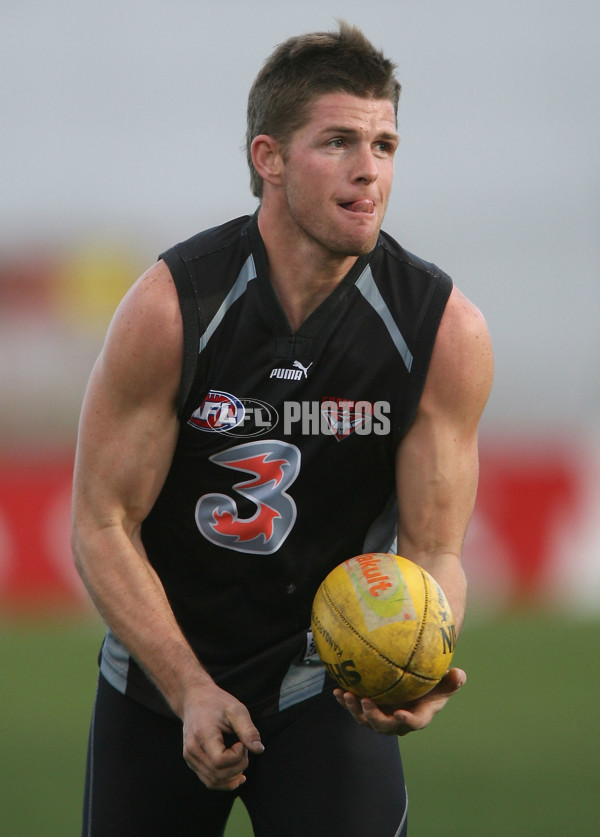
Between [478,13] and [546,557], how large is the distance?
16.3 meters

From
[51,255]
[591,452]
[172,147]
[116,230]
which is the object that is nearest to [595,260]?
[591,452]

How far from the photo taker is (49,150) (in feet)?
79.5

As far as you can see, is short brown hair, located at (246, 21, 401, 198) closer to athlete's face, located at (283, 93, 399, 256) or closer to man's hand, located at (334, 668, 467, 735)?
athlete's face, located at (283, 93, 399, 256)

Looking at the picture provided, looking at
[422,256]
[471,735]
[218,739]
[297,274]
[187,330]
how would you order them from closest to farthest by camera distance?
[218,739] → [187,330] → [297,274] → [471,735] → [422,256]

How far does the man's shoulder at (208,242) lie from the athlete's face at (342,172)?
289mm

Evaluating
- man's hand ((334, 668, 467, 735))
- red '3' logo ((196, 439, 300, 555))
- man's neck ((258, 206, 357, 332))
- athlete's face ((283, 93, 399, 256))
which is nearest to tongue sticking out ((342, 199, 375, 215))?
athlete's face ((283, 93, 399, 256))

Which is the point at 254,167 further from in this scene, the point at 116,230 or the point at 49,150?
the point at 49,150

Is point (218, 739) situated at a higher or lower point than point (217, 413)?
lower

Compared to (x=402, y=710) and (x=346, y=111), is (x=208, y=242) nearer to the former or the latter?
(x=346, y=111)

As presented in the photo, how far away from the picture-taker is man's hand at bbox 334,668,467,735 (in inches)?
138

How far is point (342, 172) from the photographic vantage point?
383 centimetres

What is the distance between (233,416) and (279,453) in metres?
0.20

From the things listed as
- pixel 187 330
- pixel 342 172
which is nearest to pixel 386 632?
pixel 187 330

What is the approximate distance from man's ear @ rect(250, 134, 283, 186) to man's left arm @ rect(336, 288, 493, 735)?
71 centimetres
